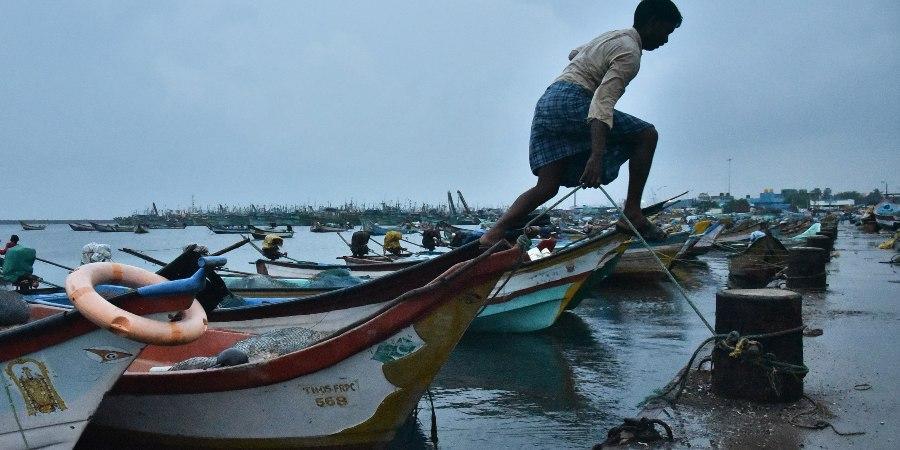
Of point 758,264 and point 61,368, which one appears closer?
point 61,368

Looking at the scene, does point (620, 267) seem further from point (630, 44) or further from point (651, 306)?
point (630, 44)

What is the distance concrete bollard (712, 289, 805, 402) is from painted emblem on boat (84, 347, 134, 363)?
4103 millimetres

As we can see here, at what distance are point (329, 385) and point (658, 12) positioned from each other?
3.25m

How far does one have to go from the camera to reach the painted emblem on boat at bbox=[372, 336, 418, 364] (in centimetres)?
436

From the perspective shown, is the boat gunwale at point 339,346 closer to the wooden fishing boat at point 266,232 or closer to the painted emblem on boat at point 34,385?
the painted emblem on boat at point 34,385

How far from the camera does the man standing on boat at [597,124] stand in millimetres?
3852

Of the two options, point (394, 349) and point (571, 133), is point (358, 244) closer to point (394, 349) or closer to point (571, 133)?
point (394, 349)

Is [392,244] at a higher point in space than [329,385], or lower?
higher

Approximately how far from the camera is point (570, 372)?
27.6ft

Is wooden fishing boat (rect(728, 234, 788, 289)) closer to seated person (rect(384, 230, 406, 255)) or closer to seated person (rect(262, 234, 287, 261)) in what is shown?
seated person (rect(384, 230, 406, 255))

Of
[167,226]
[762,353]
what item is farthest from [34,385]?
[167,226]

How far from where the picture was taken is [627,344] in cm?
983

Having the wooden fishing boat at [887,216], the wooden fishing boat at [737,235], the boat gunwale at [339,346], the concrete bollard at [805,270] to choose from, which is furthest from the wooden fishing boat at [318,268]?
the wooden fishing boat at [887,216]

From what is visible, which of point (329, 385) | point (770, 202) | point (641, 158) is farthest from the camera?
point (770, 202)
